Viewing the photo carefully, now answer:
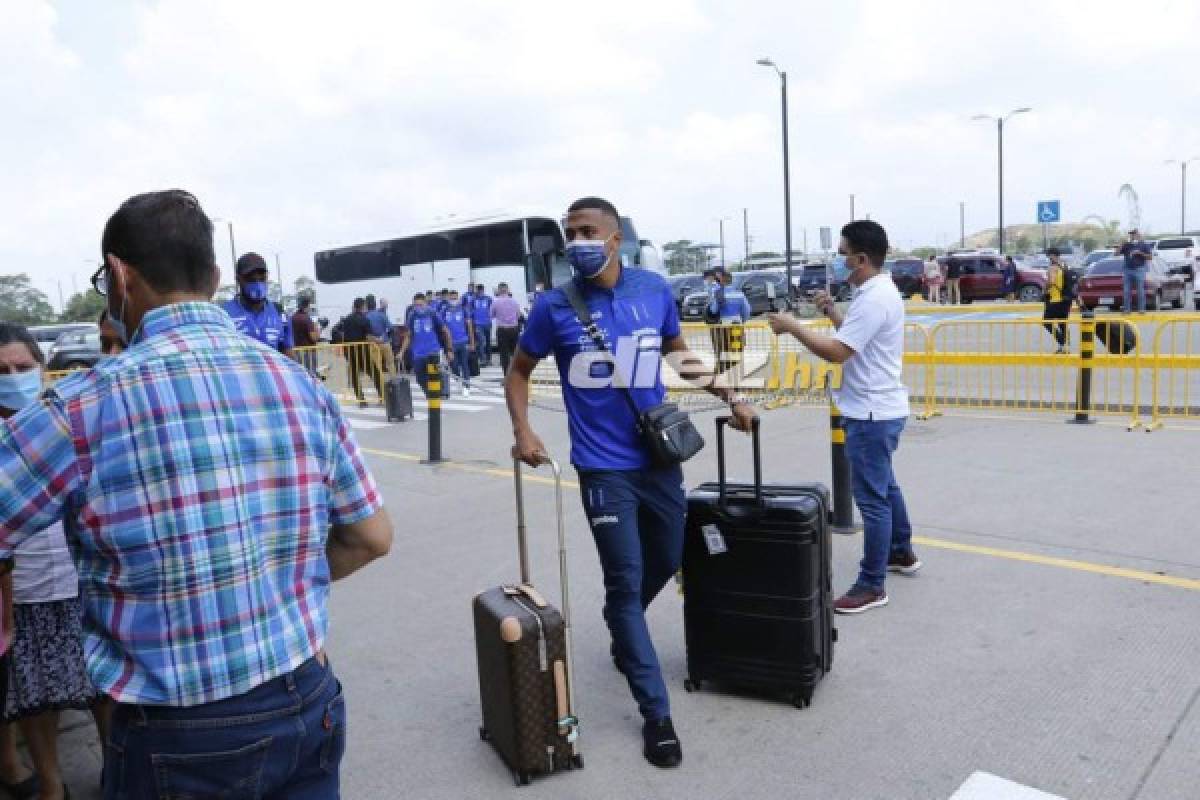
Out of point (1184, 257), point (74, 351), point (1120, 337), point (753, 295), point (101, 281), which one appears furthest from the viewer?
point (753, 295)

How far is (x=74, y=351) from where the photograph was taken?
21031mm

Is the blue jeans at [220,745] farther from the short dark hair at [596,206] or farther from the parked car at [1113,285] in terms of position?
the parked car at [1113,285]

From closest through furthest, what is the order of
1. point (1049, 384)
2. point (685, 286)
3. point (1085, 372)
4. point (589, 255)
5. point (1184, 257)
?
point (589, 255), point (1085, 372), point (1049, 384), point (1184, 257), point (685, 286)

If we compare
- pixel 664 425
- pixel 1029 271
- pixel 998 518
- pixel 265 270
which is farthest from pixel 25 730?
pixel 1029 271

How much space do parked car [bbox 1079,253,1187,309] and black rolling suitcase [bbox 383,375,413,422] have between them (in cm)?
1709

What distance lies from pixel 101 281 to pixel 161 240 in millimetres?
328

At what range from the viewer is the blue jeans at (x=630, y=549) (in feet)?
11.5

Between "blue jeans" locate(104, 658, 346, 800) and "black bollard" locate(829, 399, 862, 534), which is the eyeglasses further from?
"black bollard" locate(829, 399, 862, 534)

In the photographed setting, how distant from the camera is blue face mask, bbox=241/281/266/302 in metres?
7.18

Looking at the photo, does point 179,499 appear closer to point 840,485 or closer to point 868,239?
point 868,239

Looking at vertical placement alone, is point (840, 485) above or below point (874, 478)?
below

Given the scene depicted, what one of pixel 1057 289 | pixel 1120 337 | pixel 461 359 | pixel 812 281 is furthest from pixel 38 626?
pixel 812 281

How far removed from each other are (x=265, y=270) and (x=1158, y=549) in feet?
20.5

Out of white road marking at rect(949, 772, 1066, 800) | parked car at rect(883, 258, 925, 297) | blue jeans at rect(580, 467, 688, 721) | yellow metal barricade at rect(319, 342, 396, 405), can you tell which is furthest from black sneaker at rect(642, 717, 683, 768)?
parked car at rect(883, 258, 925, 297)
